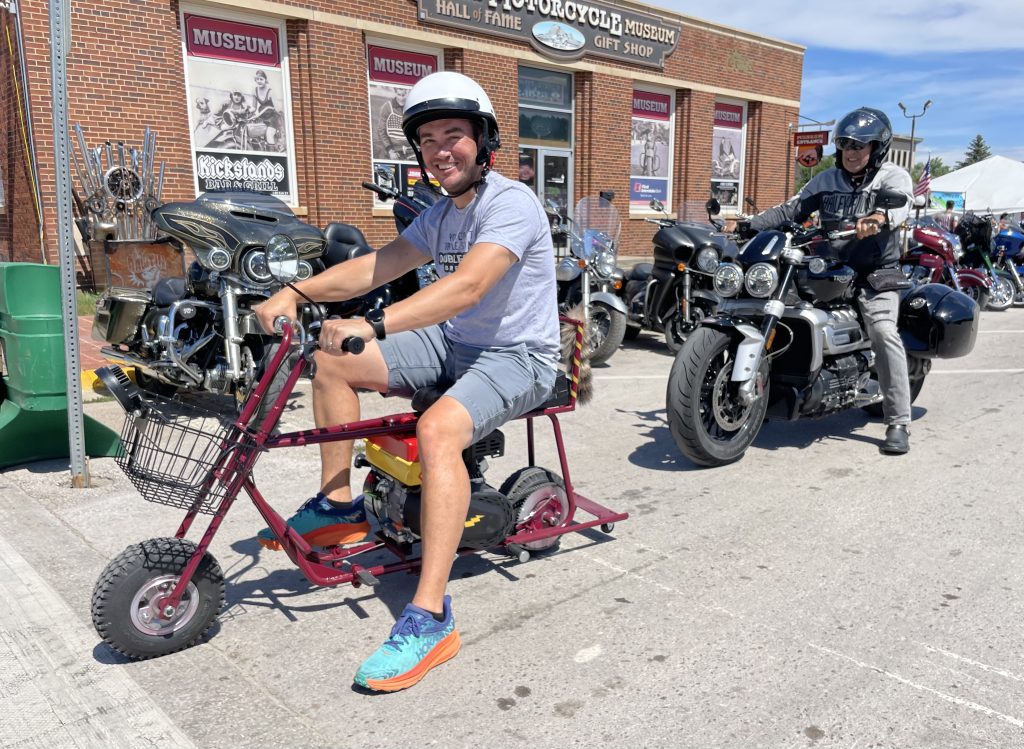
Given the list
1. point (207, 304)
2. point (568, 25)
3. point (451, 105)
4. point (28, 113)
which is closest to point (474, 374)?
point (451, 105)

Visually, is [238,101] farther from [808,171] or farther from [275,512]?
[808,171]

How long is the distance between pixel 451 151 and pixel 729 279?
251cm

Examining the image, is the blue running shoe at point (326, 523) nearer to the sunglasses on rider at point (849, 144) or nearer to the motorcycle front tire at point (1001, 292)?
the sunglasses on rider at point (849, 144)

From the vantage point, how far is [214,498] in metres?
2.56

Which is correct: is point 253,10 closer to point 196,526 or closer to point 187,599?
point 196,526

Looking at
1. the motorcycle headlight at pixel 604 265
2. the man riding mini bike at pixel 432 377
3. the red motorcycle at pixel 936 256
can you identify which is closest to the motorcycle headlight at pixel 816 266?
the man riding mini bike at pixel 432 377

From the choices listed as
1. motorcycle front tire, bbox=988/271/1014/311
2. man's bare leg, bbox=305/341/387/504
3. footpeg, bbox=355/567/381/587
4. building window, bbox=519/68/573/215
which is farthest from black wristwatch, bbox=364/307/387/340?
motorcycle front tire, bbox=988/271/1014/311

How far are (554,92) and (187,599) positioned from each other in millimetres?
14713

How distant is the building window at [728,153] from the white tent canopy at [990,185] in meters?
9.59

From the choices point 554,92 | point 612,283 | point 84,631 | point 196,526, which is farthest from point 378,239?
point 84,631

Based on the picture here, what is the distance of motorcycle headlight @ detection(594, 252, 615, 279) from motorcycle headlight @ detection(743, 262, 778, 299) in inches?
129

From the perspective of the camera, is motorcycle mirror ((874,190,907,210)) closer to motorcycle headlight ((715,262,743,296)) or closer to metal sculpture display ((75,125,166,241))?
motorcycle headlight ((715,262,743,296))

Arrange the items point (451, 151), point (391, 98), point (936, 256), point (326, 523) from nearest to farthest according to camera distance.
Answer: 1. point (451, 151)
2. point (326, 523)
3. point (936, 256)
4. point (391, 98)

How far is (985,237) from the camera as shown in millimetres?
13672
